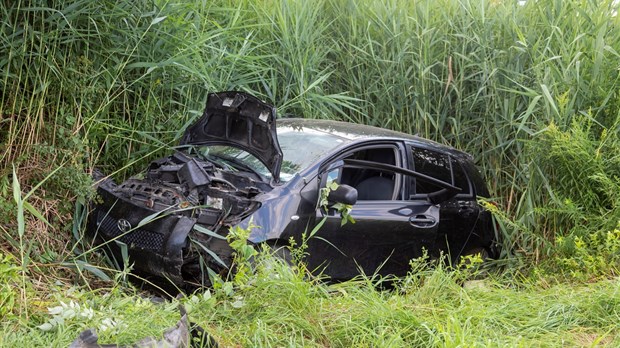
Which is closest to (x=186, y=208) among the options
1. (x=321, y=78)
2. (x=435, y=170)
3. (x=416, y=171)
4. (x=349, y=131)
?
(x=349, y=131)

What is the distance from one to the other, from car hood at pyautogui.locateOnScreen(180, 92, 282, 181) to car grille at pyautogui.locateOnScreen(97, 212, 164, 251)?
3.11ft

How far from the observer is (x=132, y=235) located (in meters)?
5.92

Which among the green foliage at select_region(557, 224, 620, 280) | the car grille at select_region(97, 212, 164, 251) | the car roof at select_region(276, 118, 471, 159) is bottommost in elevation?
the green foliage at select_region(557, 224, 620, 280)

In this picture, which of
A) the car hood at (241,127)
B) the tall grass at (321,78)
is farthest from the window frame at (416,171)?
the car hood at (241,127)

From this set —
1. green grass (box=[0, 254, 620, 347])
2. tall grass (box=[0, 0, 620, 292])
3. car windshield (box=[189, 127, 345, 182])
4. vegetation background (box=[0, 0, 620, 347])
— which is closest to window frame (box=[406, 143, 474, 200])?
vegetation background (box=[0, 0, 620, 347])

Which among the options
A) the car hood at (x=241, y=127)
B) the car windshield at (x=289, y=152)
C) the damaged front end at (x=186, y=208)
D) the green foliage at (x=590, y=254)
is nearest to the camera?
the damaged front end at (x=186, y=208)

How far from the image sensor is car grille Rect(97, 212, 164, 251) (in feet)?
18.9

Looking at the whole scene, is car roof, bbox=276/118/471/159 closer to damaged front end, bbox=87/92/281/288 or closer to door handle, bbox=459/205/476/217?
door handle, bbox=459/205/476/217

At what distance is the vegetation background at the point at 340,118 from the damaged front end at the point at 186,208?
Answer: 251 mm

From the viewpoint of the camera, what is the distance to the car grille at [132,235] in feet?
18.9

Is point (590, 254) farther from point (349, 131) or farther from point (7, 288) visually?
point (7, 288)

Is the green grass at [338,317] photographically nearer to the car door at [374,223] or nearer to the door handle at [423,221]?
the car door at [374,223]

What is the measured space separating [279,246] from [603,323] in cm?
215

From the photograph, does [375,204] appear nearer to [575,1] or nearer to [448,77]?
[448,77]
